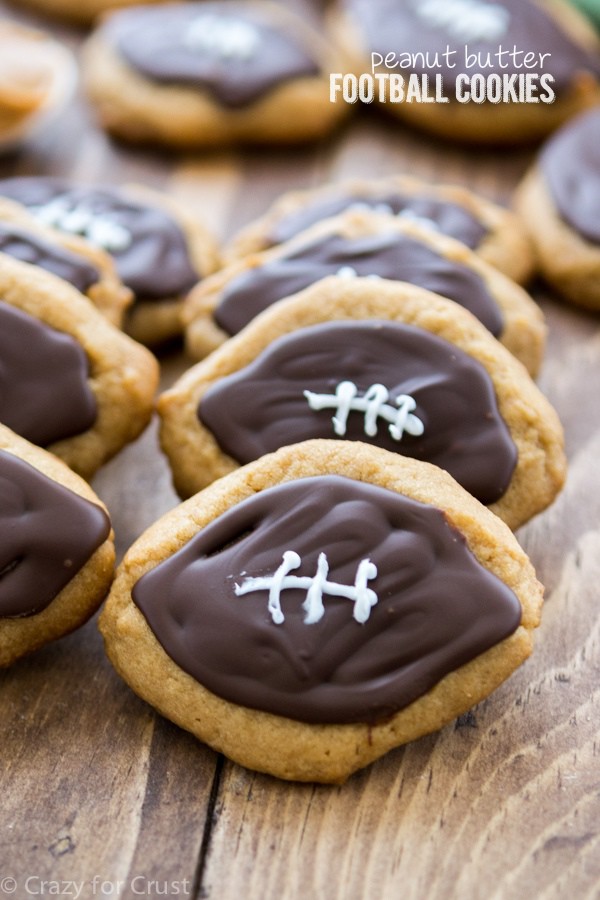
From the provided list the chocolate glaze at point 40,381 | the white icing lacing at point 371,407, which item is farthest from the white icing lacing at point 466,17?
the chocolate glaze at point 40,381

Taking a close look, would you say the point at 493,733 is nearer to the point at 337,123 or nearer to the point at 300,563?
the point at 300,563

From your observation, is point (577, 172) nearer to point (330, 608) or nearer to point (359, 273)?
point (359, 273)

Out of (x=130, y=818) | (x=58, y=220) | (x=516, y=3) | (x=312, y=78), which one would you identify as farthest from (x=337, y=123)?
(x=130, y=818)

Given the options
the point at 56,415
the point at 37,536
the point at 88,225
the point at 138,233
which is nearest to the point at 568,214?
the point at 138,233

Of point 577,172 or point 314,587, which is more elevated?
point 577,172

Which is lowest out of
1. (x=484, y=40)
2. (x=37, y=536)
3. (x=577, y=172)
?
(x=37, y=536)

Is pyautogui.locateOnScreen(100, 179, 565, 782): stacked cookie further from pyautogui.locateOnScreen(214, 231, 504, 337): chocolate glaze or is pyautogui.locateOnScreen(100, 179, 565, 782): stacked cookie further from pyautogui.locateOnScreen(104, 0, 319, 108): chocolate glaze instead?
pyautogui.locateOnScreen(104, 0, 319, 108): chocolate glaze
